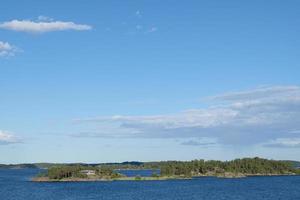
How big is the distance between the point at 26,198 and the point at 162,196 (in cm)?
4076

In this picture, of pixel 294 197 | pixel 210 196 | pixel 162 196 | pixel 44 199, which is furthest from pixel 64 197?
pixel 294 197

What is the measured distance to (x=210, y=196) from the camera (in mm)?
168000

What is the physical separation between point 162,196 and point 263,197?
99.1 ft

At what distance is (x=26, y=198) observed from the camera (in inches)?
6486

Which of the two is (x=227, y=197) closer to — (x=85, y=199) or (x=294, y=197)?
(x=294, y=197)

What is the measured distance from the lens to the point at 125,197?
169000mm

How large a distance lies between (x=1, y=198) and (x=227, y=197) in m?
67.2

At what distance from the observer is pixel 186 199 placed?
159500 mm

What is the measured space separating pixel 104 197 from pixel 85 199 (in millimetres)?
8809

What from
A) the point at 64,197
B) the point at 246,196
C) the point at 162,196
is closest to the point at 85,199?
the point at 64,197

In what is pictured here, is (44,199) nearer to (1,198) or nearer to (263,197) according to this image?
(1,198)

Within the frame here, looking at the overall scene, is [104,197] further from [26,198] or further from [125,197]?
[26,198]

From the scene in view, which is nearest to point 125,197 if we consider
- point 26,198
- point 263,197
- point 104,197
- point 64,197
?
point 104,197

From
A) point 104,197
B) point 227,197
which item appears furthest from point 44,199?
point 227,197
